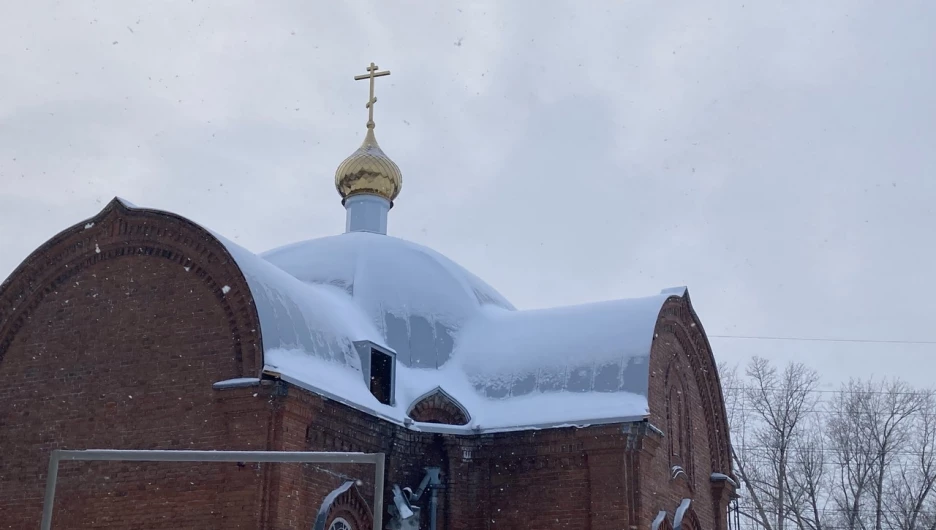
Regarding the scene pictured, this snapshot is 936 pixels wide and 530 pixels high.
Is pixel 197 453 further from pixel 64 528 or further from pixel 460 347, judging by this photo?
pixel 460 347

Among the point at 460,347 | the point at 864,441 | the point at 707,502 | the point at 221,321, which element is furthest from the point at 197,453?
the point at 864,441

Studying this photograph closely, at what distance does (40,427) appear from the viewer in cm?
1156

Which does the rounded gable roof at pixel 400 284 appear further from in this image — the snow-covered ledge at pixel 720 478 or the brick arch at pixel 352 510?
the snow-covered ledge at pixel 720 478

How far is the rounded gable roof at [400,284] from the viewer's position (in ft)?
45.8

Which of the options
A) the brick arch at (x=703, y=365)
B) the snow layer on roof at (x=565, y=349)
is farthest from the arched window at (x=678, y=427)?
the snow layer on roof at (x=565, y=349)

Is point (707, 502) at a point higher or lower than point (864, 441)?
lower

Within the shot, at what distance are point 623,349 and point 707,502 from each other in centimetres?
402

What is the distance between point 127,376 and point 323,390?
233cm

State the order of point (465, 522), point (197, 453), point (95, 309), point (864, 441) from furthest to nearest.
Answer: point (864, 441), point (465, 522), point (95, 309), point (197, 453)

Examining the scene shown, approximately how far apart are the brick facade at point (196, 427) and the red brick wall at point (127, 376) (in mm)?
17

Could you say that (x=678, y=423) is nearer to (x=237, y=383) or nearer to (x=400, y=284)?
(x=400, y=284)

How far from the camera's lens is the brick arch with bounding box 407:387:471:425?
43.2ft

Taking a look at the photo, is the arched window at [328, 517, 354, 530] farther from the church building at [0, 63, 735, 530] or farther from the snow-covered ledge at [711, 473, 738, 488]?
the snow-covered ledge at [711, 473, 738, 488]

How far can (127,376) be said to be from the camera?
11258mm
